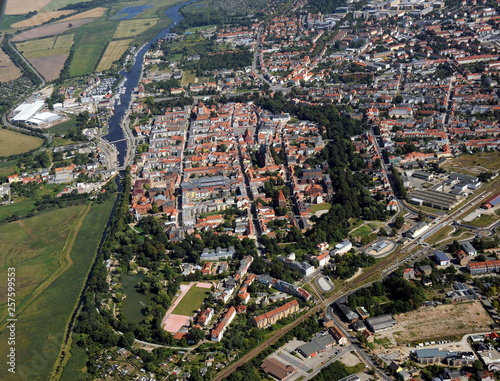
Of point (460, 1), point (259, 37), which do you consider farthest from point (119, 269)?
point (460, 1)

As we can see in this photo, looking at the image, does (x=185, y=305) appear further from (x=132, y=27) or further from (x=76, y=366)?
(x=132, y=27)

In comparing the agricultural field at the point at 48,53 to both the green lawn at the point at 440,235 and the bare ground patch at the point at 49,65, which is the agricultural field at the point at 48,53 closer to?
the bare ground patch at the point at 49,65

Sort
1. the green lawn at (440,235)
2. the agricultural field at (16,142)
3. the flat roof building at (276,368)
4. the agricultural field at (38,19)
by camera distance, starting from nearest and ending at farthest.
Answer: the flat roof building at (276,368) → the green lawn at (440,235) → the agricultural field at (16,142) → the agricultural field at (38,19)

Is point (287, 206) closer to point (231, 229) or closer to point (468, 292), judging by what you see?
point (231, 229)

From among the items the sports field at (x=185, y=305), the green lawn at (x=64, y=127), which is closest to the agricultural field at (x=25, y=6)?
the green lawn at (x=64, y=127)

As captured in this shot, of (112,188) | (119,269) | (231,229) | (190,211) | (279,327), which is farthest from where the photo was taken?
(112,188)

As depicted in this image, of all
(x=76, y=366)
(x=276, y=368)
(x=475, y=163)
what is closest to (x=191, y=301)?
(x=76, y=366)

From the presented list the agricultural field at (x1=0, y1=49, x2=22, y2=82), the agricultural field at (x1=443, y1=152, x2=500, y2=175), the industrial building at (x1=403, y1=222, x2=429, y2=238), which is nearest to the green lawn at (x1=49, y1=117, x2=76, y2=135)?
the agricultural field at (x1=0, y1=49, x2=22, y2=82)
